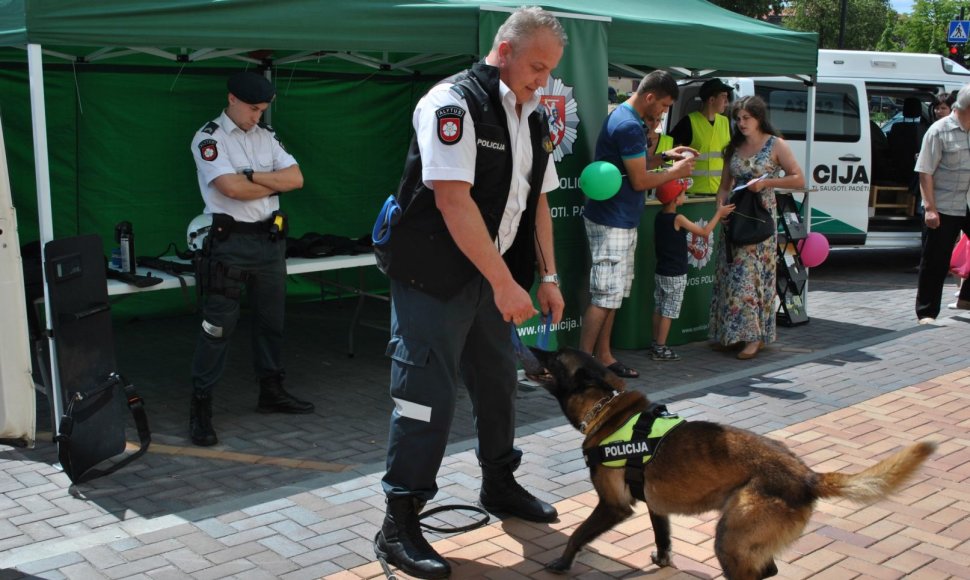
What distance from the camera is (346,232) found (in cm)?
834

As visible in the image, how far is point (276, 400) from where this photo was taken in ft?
18.4

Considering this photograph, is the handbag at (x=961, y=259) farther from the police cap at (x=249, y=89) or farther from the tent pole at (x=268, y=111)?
the police cap at (x=249, y=89)

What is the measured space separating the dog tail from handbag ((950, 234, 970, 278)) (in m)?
6.58

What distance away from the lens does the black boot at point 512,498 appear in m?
4.07

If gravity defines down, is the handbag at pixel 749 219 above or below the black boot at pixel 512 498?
above

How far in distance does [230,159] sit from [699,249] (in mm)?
3779

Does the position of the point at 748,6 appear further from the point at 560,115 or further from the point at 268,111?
the point at 560,115

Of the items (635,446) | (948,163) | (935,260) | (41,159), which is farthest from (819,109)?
(41,159)

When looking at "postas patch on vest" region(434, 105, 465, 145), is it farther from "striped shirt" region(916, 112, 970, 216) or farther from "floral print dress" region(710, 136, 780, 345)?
"striped shirt" region(916, 112, 970, 216)

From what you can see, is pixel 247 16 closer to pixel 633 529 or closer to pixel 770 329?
pixel 633 529

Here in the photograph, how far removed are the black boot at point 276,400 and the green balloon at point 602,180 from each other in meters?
2.24

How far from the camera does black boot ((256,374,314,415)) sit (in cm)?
560

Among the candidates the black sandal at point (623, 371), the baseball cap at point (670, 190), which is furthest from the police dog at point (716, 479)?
the baseball cap at point (670, 190)

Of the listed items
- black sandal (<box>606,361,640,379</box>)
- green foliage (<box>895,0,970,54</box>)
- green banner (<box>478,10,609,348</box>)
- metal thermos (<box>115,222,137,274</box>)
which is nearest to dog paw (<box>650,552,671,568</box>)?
green banner (<box>478,10,609,348</box>)
